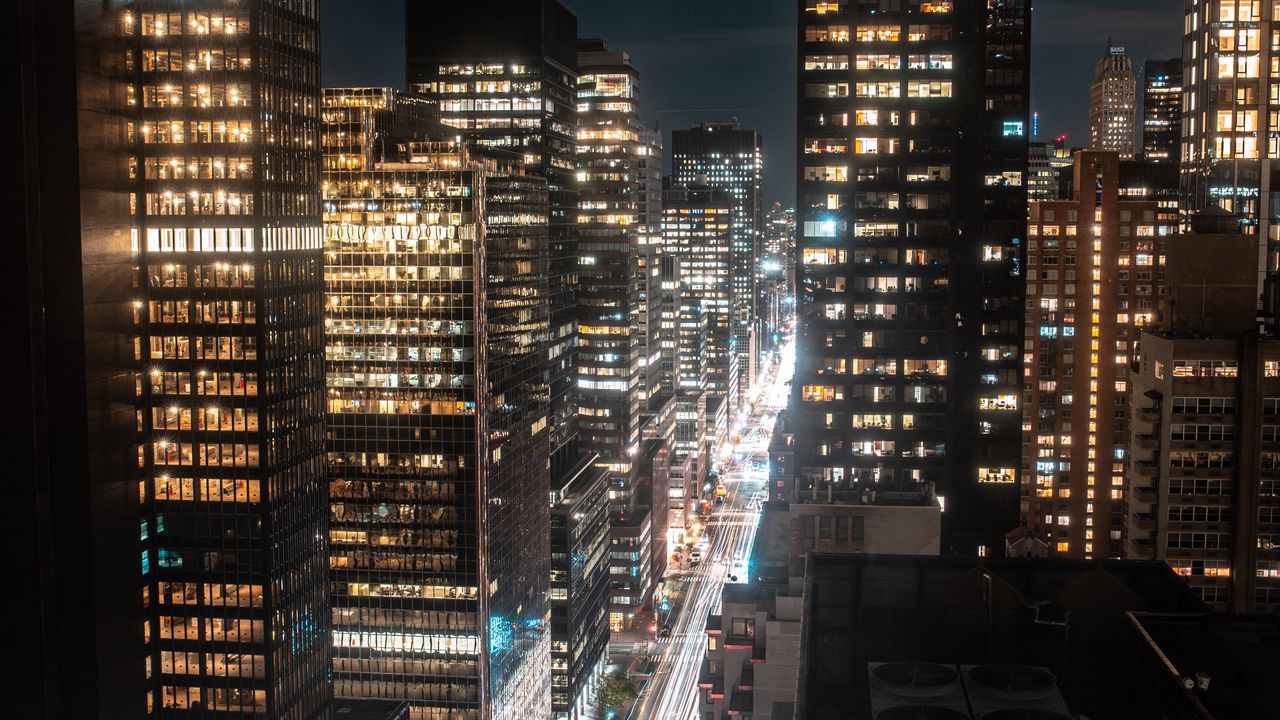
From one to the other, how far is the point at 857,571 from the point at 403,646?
268 ft

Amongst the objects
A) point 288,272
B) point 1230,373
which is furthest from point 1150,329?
point 288,272

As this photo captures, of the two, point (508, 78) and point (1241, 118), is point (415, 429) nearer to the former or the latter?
point (508, 78)

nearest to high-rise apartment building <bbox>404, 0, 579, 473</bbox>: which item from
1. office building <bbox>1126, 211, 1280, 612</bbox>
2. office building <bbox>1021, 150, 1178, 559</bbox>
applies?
office building <bbox>1021, 150, 1178, 559</bbox>

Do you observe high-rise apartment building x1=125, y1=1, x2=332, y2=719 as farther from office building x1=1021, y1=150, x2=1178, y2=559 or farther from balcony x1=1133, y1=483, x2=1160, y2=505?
office building x1=1021, y1=150, x2=1178, y2=559

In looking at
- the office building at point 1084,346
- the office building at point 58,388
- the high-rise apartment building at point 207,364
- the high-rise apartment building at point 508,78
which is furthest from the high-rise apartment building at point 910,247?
the office building at point 58,388

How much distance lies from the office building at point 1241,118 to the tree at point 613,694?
89.7m

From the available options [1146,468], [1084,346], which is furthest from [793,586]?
[1084,346]

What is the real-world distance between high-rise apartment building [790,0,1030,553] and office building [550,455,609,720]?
48.7 metres

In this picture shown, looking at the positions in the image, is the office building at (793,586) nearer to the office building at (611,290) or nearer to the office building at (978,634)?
the office building at (978,634)

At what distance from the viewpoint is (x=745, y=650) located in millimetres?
96938

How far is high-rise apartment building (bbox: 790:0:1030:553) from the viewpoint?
104 m

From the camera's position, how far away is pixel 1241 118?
69.9m

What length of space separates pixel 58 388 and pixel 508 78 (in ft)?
406

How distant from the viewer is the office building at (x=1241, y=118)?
228 ft
